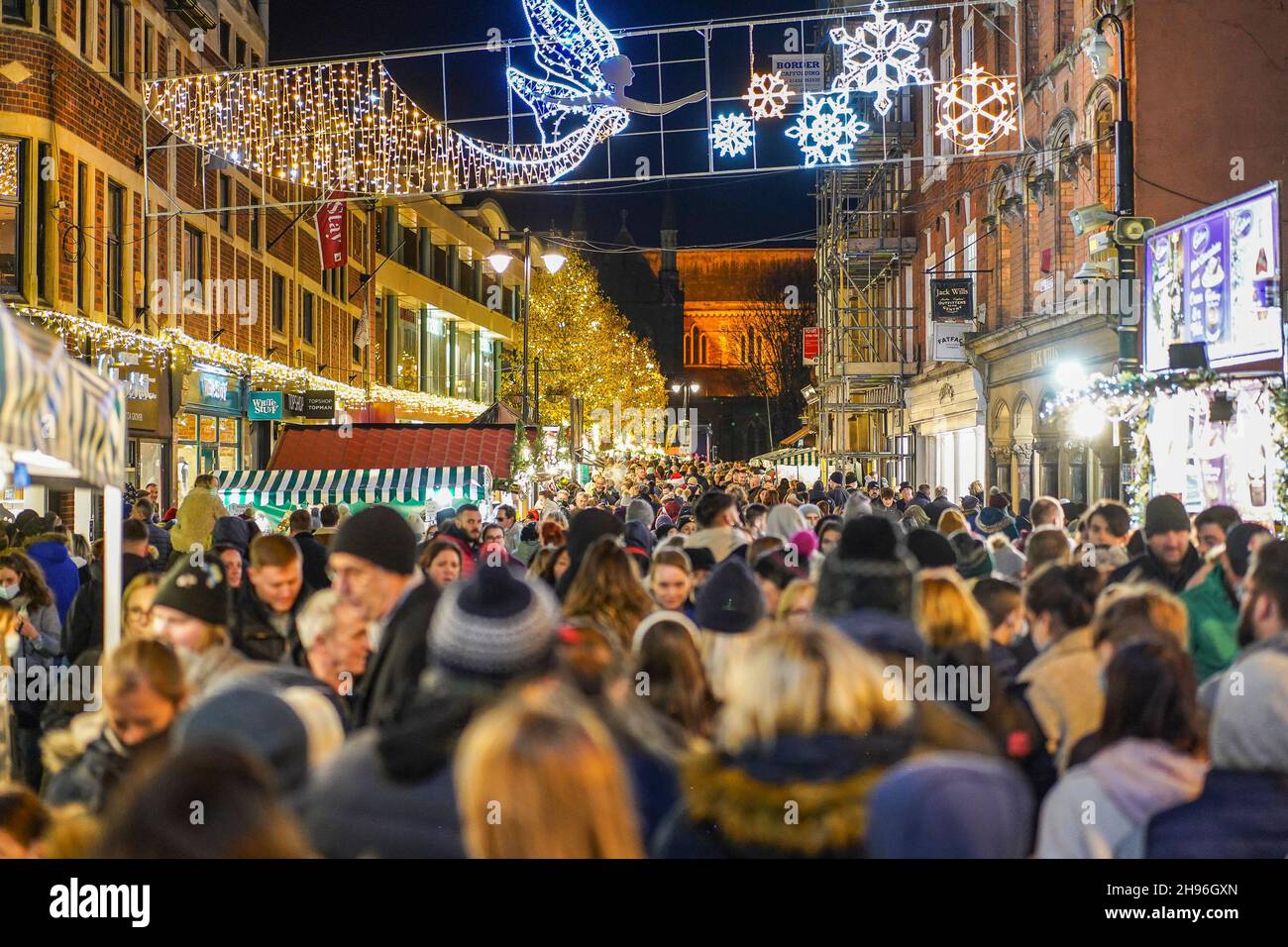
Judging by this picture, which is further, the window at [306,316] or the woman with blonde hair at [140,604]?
the window at [306,316]

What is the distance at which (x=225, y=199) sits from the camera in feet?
102

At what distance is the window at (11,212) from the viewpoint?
20844 millimetres

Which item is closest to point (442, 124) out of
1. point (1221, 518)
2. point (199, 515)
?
point (199, 515)

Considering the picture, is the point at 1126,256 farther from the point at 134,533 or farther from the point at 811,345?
the point at 811,345

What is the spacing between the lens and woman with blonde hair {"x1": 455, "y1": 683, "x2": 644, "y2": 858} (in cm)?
273

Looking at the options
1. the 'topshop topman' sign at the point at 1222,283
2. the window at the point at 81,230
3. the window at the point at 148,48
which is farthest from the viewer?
the window at the point at 148,48

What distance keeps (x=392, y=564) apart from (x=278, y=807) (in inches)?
121

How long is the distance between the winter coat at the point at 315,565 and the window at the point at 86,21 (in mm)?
15447

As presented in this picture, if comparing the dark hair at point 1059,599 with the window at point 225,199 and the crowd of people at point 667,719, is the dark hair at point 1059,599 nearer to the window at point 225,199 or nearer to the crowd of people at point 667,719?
the crowd of people at point 667,719

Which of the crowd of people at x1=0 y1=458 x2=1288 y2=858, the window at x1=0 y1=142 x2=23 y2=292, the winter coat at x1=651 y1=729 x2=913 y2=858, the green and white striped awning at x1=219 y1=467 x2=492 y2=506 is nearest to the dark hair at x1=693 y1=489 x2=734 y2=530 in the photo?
the crowd of people at x1=0 y1=458 x2=1288 y2=858

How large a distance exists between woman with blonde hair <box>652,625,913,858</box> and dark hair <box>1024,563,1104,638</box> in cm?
261

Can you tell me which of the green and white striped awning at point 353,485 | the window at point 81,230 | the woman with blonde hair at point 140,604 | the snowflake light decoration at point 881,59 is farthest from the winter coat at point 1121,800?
the window at point 81,230

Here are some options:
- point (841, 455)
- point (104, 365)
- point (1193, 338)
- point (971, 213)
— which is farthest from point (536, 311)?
point (1193, 338)

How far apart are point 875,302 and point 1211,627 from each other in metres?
38.9
